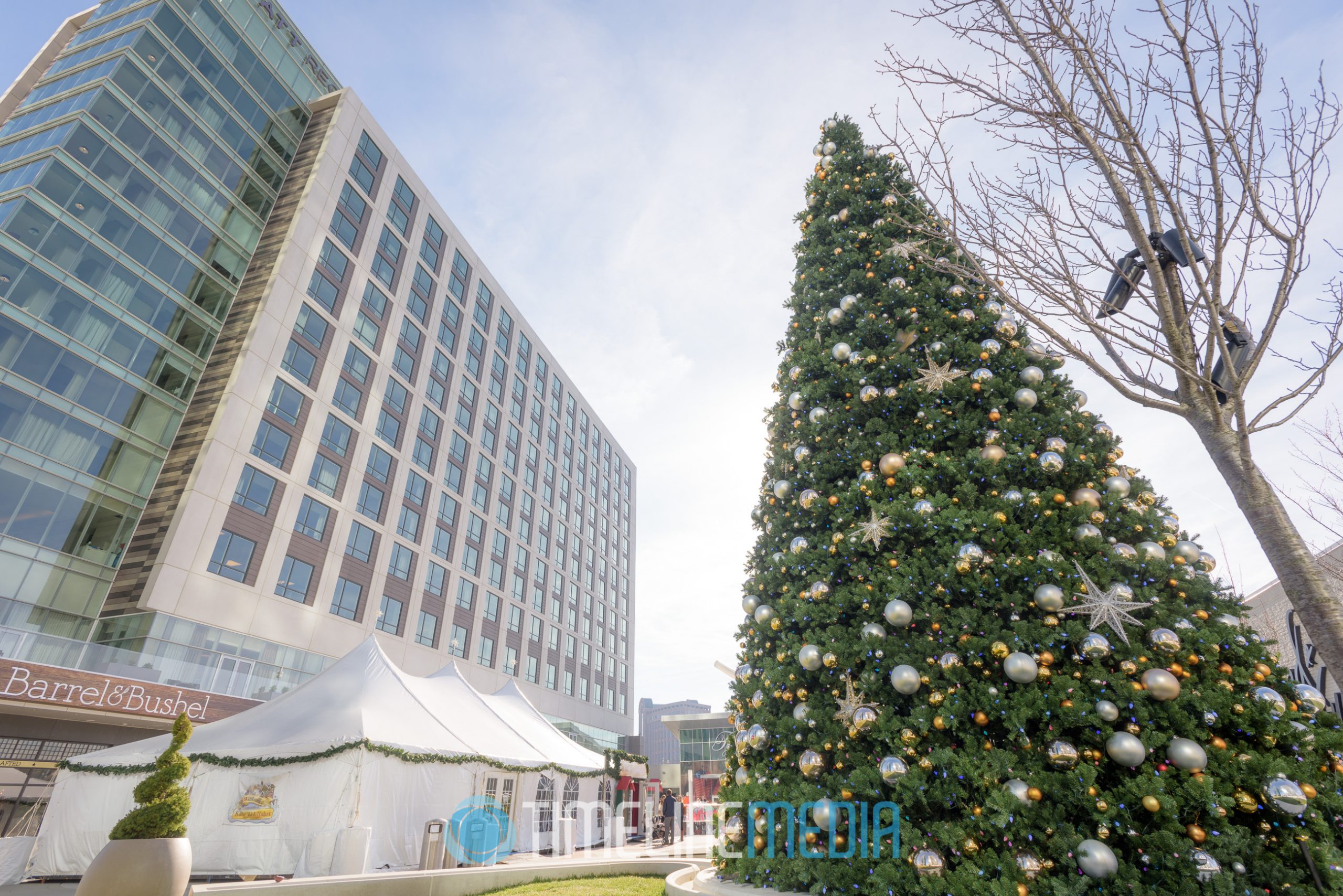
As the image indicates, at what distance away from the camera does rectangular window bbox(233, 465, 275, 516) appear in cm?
2323

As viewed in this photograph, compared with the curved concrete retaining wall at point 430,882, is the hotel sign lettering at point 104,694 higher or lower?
higher

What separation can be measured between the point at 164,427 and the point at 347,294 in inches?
403

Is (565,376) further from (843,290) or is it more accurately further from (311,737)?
(843,290)

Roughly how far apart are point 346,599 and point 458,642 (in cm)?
831

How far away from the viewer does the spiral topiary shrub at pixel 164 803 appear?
6.75 meters

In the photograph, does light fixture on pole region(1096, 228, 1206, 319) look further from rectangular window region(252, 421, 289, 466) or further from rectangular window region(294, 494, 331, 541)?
rectangular window region(294, 494, 331, 541)

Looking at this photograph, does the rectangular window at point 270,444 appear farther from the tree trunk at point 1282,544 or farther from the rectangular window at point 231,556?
the tree trunk at point 1282,544

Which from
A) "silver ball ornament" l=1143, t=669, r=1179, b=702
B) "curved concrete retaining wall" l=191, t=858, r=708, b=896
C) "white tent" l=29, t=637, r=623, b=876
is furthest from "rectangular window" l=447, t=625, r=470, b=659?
"silver ball ornament" l=1143, t=669, r=1179, b=702

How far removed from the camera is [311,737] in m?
10.7

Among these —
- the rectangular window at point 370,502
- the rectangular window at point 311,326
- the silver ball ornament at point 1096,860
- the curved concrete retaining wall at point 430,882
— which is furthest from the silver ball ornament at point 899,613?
the rectangular window at point 311,326

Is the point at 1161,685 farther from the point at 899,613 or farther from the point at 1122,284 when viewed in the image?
the point at 1122,284

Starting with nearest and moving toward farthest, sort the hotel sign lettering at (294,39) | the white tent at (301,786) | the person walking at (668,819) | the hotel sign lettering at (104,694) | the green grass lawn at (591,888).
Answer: the green grass lawn at (591,888), the white tent at (301,786), the hotel sign lettering at (104,694), the person walking at (668,819), the hotel sign lettering at (294,39)

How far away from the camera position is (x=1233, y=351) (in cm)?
395

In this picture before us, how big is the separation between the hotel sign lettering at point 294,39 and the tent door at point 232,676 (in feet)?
99.9
